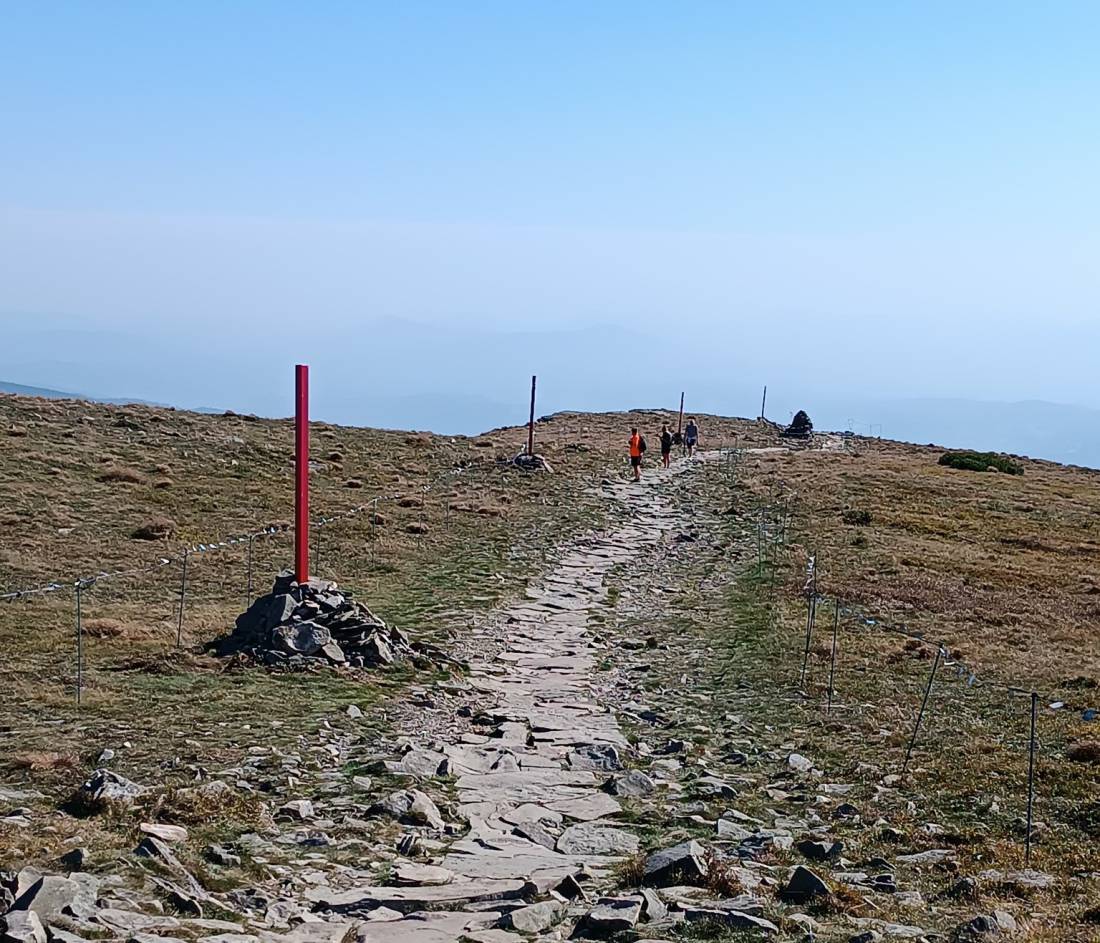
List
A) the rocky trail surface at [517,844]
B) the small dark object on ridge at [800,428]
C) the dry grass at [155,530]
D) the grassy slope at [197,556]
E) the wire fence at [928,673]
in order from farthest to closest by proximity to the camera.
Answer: the small dark object on ridge at [800,428], the dry grass at [155,530], the wire fence at [928,673], the grassy slope at [197,556], the rocky trail surface at [517,844]

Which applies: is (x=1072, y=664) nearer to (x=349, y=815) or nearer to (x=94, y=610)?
(x=349, y=815)

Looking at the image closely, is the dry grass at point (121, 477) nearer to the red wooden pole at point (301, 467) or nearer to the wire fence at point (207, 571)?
the wire fence at point (207, 571)

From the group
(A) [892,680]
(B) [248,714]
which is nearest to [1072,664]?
(A) [892,680]

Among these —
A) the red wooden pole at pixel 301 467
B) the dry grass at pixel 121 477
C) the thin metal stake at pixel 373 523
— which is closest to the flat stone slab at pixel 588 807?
the red wooden pole at pixel 301 467

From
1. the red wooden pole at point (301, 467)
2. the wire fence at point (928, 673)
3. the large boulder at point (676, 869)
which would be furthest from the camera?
the red wooden pole at point (301, 467)

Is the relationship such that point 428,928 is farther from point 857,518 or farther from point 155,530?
point 857,518

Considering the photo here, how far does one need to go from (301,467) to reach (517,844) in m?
9.57

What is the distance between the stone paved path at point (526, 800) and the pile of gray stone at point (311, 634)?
1522 millimetres

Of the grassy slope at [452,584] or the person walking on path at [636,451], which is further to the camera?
the person walking on path at [636,451]

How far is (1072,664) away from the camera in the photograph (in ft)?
63.9

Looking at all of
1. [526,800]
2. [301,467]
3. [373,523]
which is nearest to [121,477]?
[373,523]

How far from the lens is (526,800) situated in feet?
39.0

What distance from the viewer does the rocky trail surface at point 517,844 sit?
816cm

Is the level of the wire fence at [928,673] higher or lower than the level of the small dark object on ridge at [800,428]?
lower
